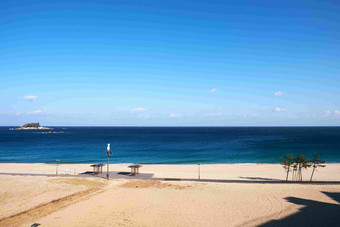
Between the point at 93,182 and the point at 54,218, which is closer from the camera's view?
the point at 54,218

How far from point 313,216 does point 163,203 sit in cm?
925

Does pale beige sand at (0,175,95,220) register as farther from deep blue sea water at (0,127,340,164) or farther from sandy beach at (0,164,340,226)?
deep blue sea water at (0,127,340,164)

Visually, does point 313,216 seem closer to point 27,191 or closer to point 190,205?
point 190,205

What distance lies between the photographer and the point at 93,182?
22.7m

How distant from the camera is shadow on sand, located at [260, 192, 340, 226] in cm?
1278

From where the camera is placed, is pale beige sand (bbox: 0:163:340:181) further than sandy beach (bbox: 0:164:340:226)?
Yes

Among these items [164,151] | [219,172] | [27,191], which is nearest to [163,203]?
[27,191]

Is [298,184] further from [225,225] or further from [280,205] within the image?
[225,225]

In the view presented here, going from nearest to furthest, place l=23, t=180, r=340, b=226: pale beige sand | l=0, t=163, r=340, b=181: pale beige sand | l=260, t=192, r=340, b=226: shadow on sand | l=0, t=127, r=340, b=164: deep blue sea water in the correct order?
l=260, t=192, r=340, b=226: shadow on sand → l=23, t=180, r=340, b=226: pale beige sand → l=0, t=163, r=340, b=181: pale beige sand → l=0, t=127, r=340, b=164: deep blue sea water

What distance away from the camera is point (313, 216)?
1377cm

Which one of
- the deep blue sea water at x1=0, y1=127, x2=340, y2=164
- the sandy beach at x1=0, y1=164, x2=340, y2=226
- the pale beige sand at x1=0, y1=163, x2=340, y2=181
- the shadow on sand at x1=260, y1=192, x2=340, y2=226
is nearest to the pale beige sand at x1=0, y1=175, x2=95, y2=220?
the sandy beach at x1=0, y1=164, x2=340, y2=226

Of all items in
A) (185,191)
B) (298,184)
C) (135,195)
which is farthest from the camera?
(298,184)

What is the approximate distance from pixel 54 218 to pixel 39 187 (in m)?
8.57

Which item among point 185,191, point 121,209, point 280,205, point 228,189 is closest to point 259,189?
point 228,189
